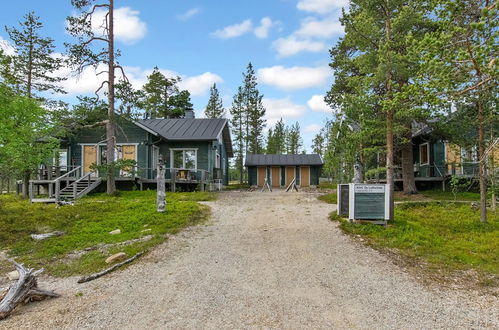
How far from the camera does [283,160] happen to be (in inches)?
983

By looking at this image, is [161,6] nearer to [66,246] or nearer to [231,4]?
[231,4]

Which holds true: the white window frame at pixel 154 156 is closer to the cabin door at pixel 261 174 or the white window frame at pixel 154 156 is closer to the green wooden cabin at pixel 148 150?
the green wooden cabin at pixel 148 150

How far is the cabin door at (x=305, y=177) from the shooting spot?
24.9 m

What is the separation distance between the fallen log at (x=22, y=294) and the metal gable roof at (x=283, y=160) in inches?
820

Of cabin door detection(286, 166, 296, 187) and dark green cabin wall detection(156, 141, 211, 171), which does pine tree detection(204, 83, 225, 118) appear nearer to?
cabin door detection(286, 166, 296, 187)

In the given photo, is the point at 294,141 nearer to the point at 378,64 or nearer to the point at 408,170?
the point at 408,170

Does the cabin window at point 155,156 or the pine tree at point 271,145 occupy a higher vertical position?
the pine tree at point 271,145

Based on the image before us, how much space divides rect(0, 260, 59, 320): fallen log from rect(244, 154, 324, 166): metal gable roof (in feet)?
68.3

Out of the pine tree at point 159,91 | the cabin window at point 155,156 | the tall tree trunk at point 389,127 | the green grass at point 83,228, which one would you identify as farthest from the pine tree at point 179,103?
the tall tree trunk at point 389,127

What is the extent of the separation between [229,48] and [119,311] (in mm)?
14129

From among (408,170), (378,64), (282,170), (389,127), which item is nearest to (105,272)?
(389,127)

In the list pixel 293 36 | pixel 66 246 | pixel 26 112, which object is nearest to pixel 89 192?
pixel 26 112

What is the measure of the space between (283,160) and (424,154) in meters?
10.4

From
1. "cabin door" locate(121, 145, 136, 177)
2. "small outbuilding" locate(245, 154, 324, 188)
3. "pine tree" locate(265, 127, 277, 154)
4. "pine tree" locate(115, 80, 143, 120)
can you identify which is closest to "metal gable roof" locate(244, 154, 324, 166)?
"small outbuilding" locate(245, 154, 324, 188)
